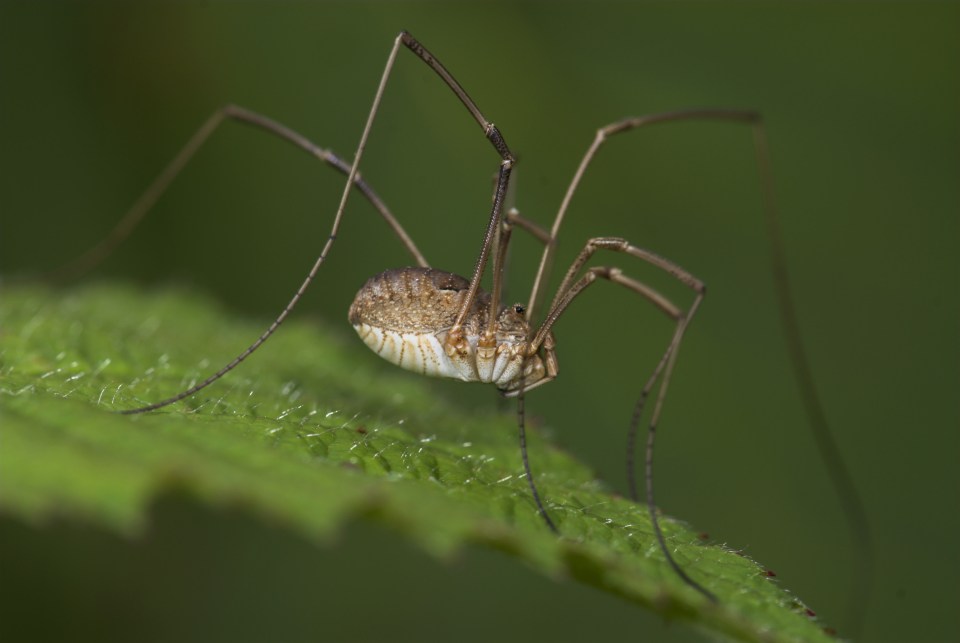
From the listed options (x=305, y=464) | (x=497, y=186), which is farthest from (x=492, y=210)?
(x=305, y=464)

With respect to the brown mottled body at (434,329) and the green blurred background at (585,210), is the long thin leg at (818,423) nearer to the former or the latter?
the green blurred background at (585,210)

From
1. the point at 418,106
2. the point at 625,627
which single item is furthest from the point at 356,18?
the point at 625,627

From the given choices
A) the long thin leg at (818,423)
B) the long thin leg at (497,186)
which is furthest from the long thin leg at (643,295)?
the long thin leg at (818,423)

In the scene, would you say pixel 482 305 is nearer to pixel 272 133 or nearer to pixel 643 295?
pixel 643 295

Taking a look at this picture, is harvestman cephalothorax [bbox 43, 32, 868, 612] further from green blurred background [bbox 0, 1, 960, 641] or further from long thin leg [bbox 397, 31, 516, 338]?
green blurred background [bbox 0, 1, 960, 641]

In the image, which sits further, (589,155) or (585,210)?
(585,210)

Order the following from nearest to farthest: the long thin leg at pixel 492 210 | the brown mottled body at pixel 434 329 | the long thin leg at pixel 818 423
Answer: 1. the long thin leg at pixel 492 210
2. the brown mottled body at pixel 434 329
3. the long thin leg at pixel 818 423

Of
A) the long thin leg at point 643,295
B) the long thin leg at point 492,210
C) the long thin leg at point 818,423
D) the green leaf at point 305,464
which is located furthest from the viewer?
the long thin leg at point 818,423
